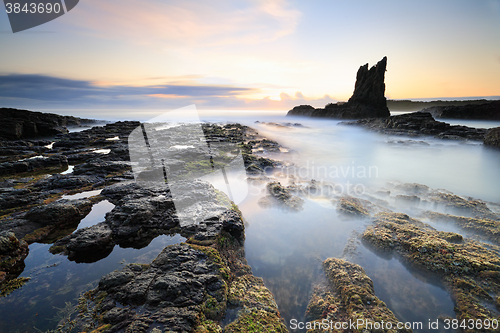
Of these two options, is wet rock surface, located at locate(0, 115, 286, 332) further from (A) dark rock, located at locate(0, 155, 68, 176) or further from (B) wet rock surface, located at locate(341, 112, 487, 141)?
(B) wet rock surface, located at locate(341, 112, 487, 141)

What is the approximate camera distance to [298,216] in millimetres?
11219

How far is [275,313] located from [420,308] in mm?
4641

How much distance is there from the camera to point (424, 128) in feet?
129

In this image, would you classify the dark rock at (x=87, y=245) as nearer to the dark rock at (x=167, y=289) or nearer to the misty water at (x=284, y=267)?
the misty water at (x=284, y=267)

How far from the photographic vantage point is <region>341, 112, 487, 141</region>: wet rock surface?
114 feet

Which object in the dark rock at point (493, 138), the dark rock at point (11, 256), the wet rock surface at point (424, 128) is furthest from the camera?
the wet rock surface at point (424, 128)

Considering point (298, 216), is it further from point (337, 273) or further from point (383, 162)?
point (383, 162)

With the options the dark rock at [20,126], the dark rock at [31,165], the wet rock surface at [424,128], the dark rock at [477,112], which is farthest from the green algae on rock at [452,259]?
the dark rock at [477,112]

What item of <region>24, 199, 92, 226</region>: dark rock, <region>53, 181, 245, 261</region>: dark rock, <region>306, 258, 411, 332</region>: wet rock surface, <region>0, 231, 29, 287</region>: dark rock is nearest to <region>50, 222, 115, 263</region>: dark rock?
<region>53, 181, 245, 261</region>: dark rock

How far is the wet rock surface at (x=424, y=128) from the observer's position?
114 feet

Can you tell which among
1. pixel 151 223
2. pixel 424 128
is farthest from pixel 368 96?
pixel 151 223

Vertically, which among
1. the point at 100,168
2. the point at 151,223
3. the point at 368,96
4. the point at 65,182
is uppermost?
the point at 368,96

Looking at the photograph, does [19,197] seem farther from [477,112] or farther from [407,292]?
[477,112]

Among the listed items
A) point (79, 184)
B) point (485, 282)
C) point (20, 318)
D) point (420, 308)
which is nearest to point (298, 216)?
point (420, 308)
